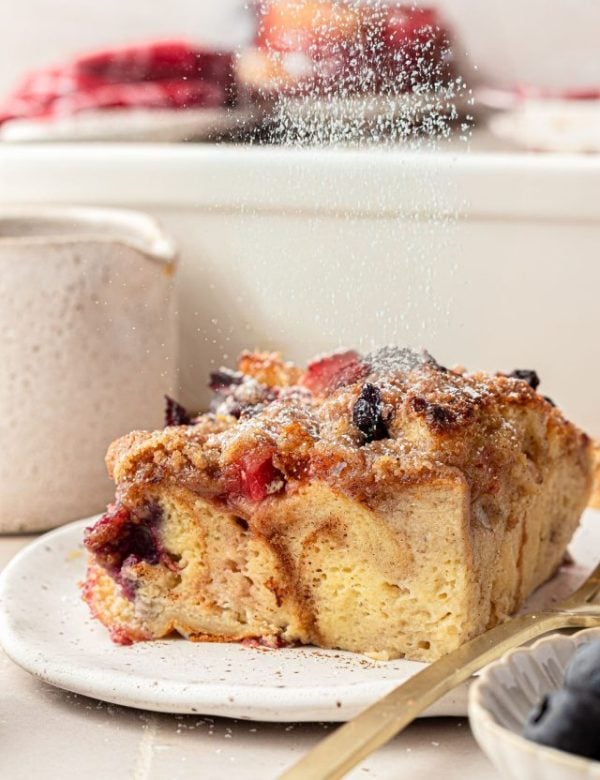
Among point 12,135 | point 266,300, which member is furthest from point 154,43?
point 266,300

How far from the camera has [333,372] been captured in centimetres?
118

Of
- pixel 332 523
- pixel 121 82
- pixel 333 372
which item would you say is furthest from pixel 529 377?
pixel 121 82

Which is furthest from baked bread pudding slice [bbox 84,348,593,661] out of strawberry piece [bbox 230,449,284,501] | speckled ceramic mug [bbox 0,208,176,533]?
speckled ceramic mug [bbox 0,208,176,533]

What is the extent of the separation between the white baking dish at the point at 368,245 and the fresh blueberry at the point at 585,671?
40 centimetres

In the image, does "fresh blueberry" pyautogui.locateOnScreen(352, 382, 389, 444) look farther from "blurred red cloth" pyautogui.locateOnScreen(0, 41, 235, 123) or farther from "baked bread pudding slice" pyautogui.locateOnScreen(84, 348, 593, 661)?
"blurred red cloth" pyautogui.locateOnScreen(0, 41, 235, 123)

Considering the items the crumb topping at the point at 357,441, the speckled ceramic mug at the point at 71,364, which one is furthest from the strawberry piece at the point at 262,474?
the speckled ceramic mug at the point at 71,364

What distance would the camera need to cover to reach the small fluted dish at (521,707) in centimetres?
69

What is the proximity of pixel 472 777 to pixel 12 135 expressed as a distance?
1.59 metres

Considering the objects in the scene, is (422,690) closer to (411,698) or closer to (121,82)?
(411,698)

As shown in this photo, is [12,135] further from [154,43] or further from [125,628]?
[125,628]

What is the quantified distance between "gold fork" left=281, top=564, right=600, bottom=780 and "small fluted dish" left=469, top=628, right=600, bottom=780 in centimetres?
5

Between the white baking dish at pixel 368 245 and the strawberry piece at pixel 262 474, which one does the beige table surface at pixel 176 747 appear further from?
the white baking dish at pixel 368 245

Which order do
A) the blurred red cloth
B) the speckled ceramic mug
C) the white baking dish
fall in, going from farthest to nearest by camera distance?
the blurred red cloth
the speckled ceramic mug
the white baking dish

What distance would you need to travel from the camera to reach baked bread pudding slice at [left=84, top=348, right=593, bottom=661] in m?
0.97
